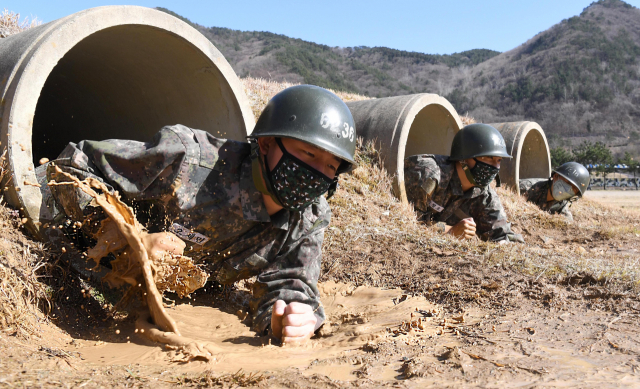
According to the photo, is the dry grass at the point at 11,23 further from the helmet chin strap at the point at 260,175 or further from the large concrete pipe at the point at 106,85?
the helmet chin strap at the point at 260,175

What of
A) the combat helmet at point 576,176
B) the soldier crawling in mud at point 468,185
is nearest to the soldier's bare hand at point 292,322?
the soldier crawling in mud at point 468,185

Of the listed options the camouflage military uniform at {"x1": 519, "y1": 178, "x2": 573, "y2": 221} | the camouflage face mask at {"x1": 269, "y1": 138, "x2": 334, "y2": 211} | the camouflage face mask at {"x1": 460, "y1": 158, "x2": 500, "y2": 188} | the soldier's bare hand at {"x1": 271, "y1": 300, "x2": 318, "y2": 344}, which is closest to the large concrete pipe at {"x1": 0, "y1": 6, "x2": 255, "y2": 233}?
the camouflage face mask at {"x1": 269, "y1": 138, "x2": 334, "y2": 211}

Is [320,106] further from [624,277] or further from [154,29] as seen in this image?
[624,277]

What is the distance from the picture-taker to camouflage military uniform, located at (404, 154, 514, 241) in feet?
16.1

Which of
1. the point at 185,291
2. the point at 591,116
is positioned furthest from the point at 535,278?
the point at 591,116

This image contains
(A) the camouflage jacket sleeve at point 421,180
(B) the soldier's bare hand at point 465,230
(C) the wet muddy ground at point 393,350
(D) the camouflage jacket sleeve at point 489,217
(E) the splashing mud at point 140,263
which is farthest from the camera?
(A) the camouflage jacket sleeve at point 421,180

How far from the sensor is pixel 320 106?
90.7 inches

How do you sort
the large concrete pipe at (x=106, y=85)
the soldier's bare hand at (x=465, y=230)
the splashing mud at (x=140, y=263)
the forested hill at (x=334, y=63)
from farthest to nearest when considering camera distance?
1. the forested hill at (x=334, y=63)
2. the soldier's bare hand at (x=465, y=230)
3. the large concrete pipe at (x=106, y=85)
4. the splashing mud at (x=140, y=263)

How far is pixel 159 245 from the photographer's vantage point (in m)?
1.98

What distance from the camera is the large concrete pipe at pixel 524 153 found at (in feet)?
26.6

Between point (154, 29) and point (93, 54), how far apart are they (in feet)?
2.80

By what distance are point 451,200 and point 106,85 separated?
12.0 ft

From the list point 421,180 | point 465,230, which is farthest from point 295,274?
point 421,180

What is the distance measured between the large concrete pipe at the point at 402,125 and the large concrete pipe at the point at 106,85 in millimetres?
2296
